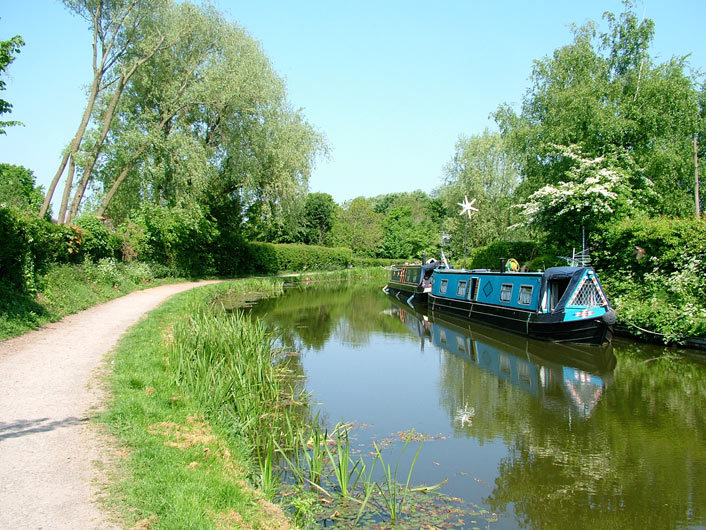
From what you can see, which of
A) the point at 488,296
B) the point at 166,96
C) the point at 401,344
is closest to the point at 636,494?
the point at 401,344

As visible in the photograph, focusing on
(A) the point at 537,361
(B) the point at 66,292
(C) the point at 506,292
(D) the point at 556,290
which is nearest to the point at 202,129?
(B) the point at 66,292

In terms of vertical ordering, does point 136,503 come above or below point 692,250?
below

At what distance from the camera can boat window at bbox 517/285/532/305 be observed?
49.1 feet

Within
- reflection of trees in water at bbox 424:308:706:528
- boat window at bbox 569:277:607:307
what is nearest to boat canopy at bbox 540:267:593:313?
boat window at bbox 569:277:607:307

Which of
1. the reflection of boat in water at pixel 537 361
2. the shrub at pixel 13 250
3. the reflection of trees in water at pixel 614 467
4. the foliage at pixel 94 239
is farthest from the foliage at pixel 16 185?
the reflection of trees in water at pixel 614 467

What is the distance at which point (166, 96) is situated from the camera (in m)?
22.6

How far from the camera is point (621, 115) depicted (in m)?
18.8

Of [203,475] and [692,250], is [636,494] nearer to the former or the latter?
[203,475]

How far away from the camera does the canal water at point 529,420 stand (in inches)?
206

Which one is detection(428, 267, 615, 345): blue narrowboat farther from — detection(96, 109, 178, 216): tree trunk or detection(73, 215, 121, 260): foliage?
detection(96, 109, 178, 216): tree trunk

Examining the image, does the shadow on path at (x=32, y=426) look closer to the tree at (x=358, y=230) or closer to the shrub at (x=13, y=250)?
the shrub at (x=13, y=250)

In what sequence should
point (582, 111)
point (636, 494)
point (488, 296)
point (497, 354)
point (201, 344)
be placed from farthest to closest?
1. point (582, 111)
2. point (488, 296)
3. point (497, 354)
4. point (201, 344)
5. point (636, 494)

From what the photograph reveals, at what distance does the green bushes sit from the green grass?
78.2 ft

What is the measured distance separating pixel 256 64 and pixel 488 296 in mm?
15000
